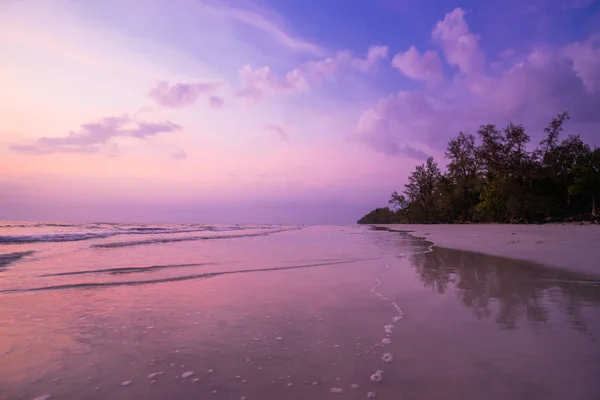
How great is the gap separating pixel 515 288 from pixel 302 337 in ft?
16.5

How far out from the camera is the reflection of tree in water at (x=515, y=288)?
5.23 metres

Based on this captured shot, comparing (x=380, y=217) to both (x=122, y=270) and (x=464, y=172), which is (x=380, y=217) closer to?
(x=464, y=172)

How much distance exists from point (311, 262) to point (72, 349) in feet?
26.8

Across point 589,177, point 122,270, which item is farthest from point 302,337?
point 589,177

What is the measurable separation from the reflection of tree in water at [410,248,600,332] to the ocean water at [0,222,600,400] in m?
0.04

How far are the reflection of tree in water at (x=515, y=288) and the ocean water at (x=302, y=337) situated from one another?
4 cm

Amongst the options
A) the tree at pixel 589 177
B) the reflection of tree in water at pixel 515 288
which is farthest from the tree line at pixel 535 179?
the reflection of tree in water at pixel 515 288

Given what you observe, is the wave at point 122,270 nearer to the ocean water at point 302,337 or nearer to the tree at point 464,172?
the ocean water at point 302,337

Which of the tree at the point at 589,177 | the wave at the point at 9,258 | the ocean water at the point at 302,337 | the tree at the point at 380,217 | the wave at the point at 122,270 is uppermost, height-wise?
the tree at the point at 589,177

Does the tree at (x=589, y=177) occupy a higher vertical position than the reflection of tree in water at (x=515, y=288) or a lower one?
higher

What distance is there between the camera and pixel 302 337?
434cm

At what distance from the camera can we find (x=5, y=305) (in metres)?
6.01

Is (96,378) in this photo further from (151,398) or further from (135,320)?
(135,320)

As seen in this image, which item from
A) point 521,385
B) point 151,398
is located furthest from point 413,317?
point 151,398
